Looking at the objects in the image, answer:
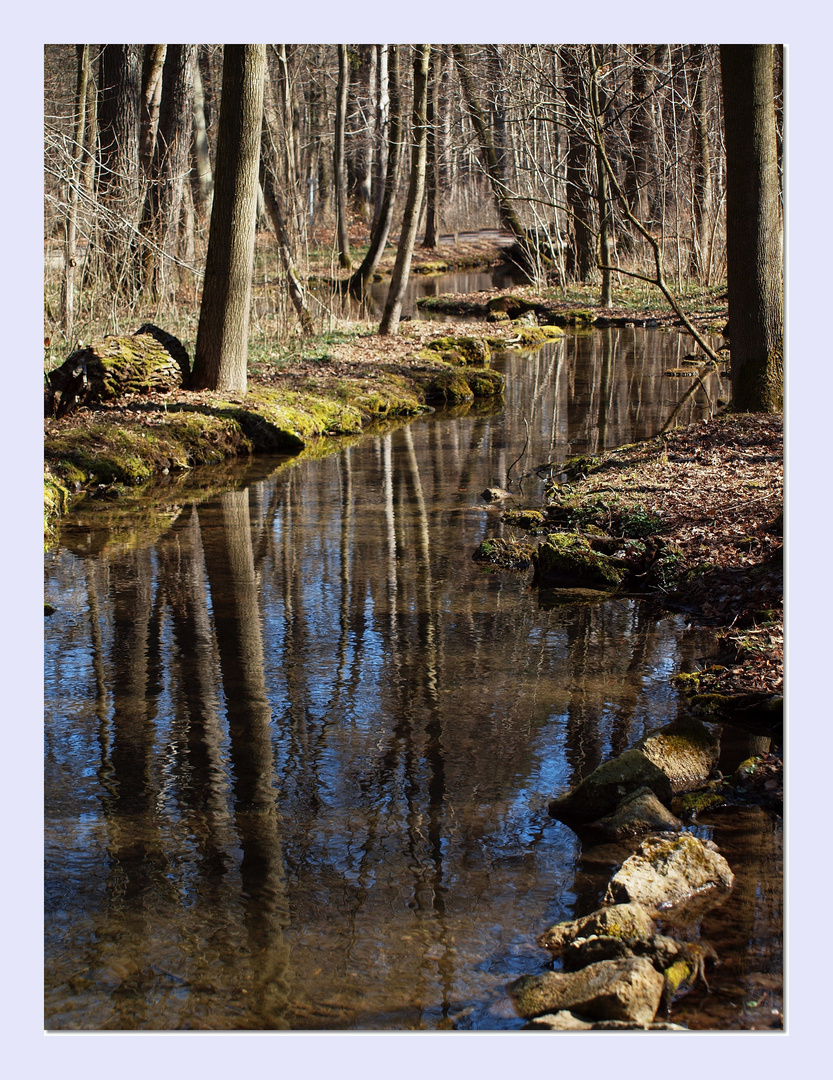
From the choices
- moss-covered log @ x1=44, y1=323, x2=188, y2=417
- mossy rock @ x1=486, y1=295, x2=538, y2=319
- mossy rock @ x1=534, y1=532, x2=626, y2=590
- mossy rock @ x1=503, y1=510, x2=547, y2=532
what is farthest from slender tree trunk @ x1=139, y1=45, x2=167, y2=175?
mossy rock @ x1=534, y1=532, x2=626, y2=590

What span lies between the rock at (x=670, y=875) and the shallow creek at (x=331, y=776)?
10cm

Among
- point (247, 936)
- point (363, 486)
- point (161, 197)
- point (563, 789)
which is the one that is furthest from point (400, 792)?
point (161, 197)

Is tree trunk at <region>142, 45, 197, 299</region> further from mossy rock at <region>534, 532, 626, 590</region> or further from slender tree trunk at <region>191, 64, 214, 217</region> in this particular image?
mossy rock at <region>534, 532, 626, 590</region>

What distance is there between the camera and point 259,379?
1341 cm

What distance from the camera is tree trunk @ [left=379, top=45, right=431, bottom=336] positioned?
17484mm

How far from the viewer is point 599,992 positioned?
2.86 metres

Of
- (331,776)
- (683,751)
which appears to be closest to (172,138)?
(331,776)

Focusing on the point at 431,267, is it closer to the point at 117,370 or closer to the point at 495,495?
the point at 117,370

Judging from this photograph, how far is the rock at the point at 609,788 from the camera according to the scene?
4.05 m

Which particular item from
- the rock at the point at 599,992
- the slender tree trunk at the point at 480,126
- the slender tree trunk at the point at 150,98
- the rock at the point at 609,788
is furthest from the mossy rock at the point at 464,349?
the rock at the point at 599,992

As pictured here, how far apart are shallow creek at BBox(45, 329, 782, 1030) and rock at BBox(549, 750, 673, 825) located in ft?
0.33

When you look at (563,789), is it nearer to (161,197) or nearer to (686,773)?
(686,773)

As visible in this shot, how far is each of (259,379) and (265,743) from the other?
9.39 metres

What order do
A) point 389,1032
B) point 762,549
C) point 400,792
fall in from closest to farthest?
point 389,1032, point 400,792, point 762,549
